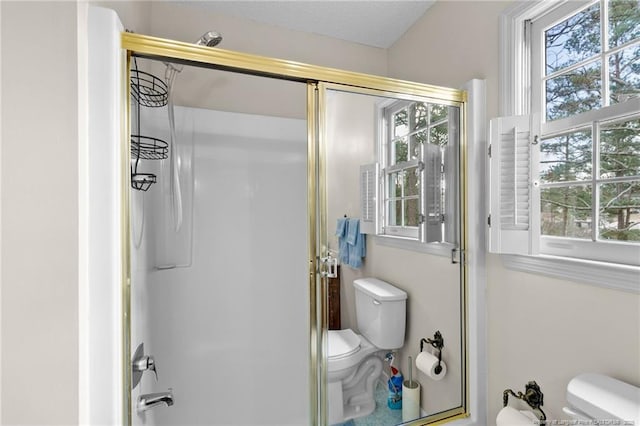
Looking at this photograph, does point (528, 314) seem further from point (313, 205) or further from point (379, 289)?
point (313, 205)

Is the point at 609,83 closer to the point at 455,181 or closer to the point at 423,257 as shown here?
the point at 455,181

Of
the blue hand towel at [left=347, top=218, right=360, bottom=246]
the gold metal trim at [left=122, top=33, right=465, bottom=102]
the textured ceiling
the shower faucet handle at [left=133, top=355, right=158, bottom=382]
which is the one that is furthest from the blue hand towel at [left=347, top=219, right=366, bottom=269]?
the textured ceiling

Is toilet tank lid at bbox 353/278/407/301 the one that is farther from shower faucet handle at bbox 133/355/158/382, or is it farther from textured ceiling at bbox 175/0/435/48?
textured ceiling at bbox 175/0/435/48

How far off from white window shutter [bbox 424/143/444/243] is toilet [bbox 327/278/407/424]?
0.32 metres

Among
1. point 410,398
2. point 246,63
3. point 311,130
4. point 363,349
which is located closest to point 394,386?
point 410,398

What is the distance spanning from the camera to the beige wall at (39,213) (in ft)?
2.56

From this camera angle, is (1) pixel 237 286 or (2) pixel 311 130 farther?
(1) pixel 237 286

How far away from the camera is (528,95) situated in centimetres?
133

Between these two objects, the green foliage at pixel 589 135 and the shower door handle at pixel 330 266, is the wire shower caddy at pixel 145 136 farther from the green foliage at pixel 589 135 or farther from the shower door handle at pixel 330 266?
the green foliage at pixel 589 135

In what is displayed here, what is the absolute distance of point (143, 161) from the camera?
1190 millimetres

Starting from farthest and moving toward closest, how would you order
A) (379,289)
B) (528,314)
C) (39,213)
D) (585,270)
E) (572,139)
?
(379,289) < (528,314) < (572,139) < (585,270) < (39,213)

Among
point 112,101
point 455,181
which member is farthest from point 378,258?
point 112,101

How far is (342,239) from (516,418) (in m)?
0.89

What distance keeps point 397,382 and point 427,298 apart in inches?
15.4
